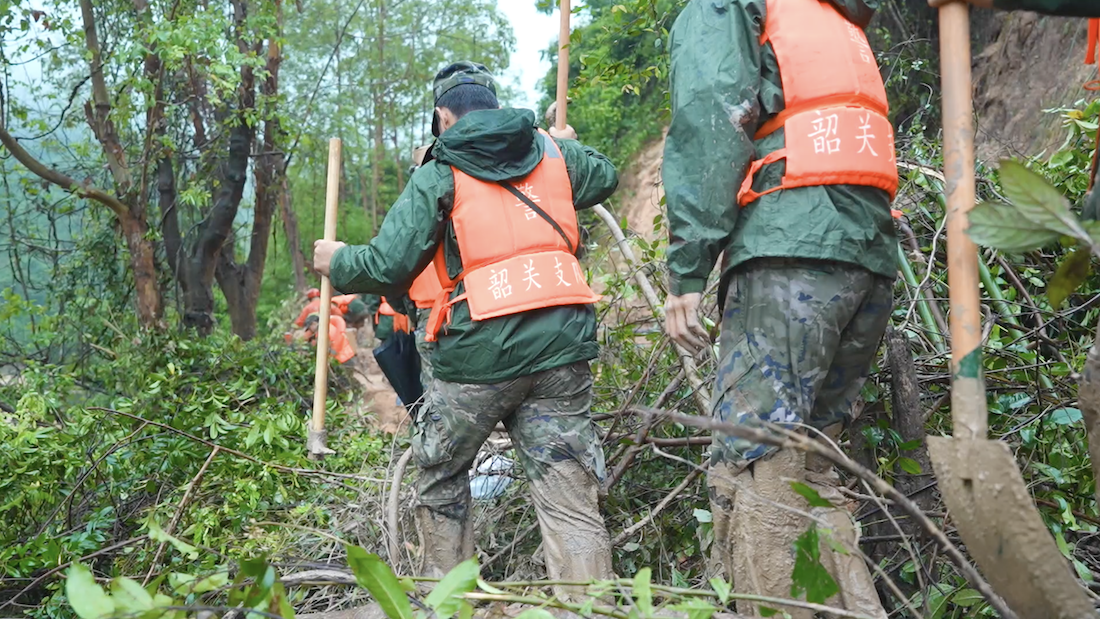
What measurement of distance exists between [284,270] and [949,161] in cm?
1819

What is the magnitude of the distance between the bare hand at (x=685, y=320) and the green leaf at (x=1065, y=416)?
1.27m

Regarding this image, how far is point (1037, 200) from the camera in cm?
149

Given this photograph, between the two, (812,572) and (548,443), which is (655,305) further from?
(812,572)

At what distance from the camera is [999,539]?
1510mm

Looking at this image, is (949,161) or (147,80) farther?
(147,80)

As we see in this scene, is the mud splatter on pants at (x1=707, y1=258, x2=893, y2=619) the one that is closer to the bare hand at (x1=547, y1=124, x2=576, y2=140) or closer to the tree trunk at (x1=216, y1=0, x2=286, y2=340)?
the bare hand at (x1=547, y1=124, x2=576, y2=140)

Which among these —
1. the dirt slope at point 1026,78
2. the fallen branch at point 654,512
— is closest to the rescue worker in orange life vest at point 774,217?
the fallen branch at point 654,512

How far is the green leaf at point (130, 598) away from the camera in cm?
150

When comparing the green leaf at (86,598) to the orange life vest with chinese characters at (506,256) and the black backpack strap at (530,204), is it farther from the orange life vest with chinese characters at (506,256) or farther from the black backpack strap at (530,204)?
the black backpack strap at (530,204)

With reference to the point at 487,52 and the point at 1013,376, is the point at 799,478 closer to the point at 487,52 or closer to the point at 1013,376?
the point at 1013,376

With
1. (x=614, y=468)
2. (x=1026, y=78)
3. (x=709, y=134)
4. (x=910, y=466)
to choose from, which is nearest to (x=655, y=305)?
(x=614, y=468)

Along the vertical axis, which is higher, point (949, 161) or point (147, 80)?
point (147, 80)

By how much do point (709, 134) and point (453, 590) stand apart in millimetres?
1374

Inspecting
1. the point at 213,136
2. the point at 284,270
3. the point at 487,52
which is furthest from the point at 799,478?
the point at 284,270
